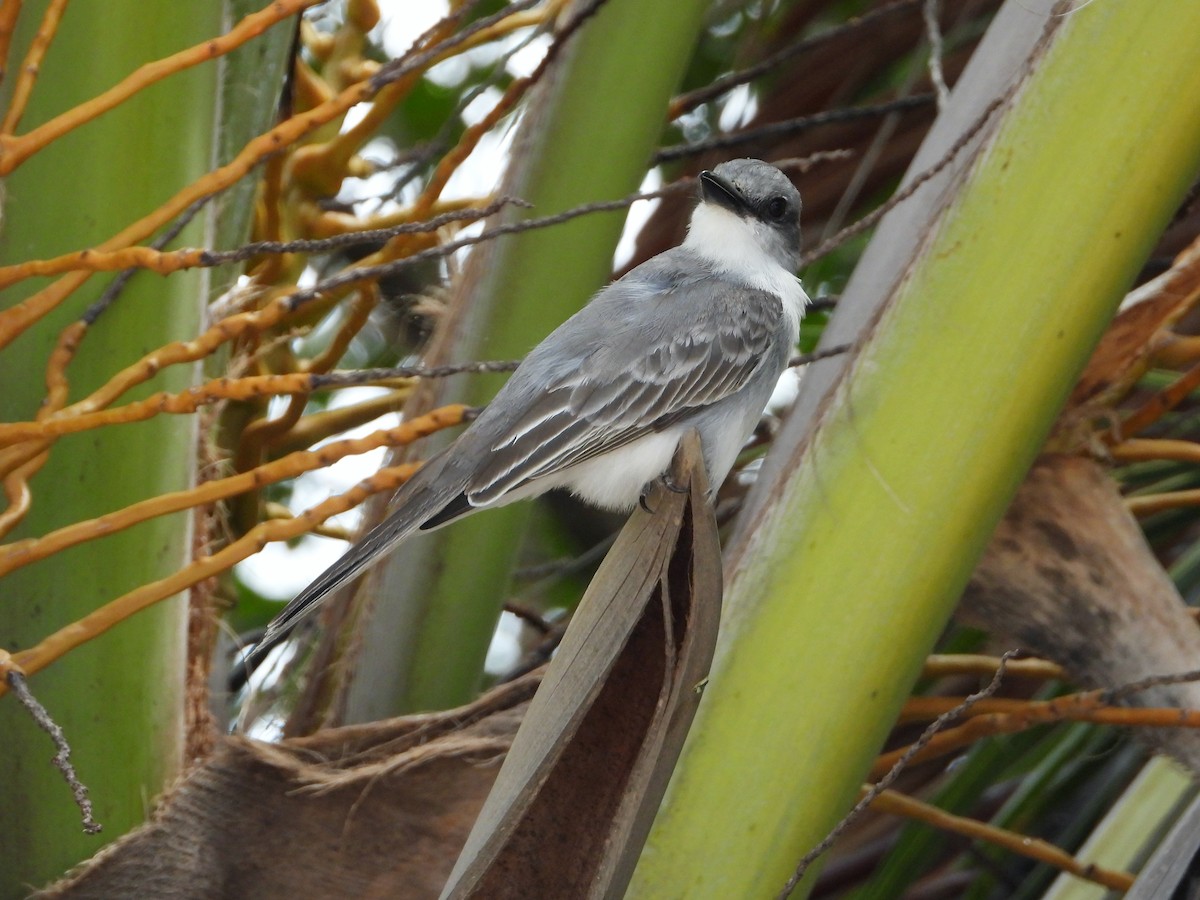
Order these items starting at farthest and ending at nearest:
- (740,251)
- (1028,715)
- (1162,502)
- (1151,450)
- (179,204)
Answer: (740,251) → (1162,502) → (1151,450) → (1028,715) → (179,204)

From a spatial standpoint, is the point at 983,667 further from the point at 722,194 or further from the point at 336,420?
the point at 336,420

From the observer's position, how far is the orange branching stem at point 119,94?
1.60 metres

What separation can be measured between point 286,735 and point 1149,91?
1.55m

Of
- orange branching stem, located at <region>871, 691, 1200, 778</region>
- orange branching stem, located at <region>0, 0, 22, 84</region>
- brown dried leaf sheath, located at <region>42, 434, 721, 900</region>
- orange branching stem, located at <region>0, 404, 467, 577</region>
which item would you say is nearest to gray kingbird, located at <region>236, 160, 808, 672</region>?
brown dried leaf sheath, located at <region>42, 434, 721, 900</region>

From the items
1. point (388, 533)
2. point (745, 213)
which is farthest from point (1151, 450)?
point (388, 533)

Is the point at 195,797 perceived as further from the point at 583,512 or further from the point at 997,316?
the point at 583,512

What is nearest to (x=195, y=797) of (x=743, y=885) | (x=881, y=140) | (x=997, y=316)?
(x=743, y=885)

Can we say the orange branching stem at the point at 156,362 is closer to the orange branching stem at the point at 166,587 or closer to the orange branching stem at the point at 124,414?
the orange branching stem at the point at 124,414

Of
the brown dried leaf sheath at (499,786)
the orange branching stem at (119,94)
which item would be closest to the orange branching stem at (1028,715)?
the brown dried leaf sheath at (499,786)

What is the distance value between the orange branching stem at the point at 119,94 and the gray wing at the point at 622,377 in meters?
0.74

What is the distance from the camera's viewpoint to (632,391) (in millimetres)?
2379

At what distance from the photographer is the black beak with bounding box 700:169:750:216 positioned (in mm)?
2664

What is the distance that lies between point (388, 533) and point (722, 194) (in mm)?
973

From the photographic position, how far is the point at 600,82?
2457 mm
